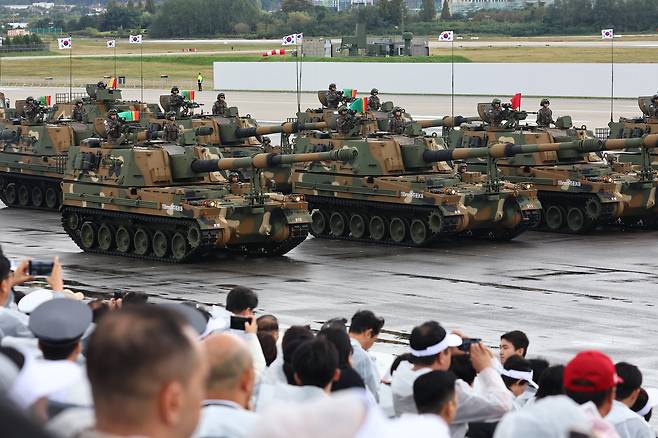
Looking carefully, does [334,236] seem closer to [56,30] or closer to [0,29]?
[56,30]

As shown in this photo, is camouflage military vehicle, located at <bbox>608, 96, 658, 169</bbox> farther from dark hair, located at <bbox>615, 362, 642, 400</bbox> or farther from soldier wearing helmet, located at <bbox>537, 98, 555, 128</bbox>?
dark hair, located at <bbox>615, 362, 642, 400</bbox>

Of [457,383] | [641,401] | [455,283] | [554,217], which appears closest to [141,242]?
[455,283]

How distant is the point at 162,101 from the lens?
45.5 meters

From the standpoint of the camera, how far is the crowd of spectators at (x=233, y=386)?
476 cm

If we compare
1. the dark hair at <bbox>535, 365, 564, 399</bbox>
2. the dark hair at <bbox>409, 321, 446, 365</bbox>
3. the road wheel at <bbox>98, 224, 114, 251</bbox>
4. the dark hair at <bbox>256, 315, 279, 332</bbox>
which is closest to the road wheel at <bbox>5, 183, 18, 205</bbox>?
the road wheel at <bbox>98, 224, 114, 251</bbox>

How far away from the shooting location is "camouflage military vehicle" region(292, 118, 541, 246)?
1248 inches

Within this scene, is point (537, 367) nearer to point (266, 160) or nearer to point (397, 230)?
point (266, 160)

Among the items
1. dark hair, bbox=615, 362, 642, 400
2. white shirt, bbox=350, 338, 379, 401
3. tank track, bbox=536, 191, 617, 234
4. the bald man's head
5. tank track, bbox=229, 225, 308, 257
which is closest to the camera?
the bald man's head

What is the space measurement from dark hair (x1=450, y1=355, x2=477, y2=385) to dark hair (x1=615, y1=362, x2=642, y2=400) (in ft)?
5.38

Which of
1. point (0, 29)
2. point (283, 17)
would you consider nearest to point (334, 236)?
point (283, 17)

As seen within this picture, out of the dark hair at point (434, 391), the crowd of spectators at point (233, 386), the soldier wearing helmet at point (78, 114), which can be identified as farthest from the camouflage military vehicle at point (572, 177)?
the dark hair at point (434, 391)

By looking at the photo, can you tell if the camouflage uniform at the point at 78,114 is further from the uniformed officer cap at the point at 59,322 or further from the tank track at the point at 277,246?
the uniformed officer cap at the point at 59,322

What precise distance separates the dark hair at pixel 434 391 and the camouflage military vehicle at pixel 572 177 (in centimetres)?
2684

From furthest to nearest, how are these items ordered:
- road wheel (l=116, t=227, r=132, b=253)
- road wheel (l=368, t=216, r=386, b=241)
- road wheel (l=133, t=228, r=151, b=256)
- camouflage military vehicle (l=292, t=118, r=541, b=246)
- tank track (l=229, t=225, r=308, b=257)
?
road wheel (l=368, t=216, r=386, b=241), camouflage military vehicle (l=292, t=118, r=541, b=246), road wheel (l=116, t=227, r=132, b=253), road wheel (l=133, t=228, r=151, b=256), tank track (l=229, t=225, r=308, b=257)
